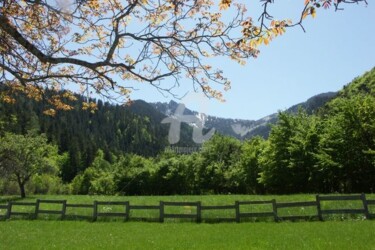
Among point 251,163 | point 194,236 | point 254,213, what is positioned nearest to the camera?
point 194,236

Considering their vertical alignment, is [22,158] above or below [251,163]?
above

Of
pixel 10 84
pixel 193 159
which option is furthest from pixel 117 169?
pixel 10 84

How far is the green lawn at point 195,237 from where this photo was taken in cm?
1198

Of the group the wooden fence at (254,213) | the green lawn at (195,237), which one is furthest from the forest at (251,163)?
the wooden fence at (254,213)

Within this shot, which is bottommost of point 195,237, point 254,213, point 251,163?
point 195,237

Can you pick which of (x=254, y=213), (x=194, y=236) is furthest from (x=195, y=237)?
(x=254, y=213)

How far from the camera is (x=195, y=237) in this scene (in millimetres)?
14562

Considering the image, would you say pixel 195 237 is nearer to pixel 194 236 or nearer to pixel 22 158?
pixel 194 236

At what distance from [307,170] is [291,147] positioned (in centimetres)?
263

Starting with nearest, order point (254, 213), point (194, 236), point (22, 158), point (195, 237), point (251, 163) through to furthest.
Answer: point (195, 237)
point (194, 236)
point (254, 213)
point (22, 158)
point (251, 163)

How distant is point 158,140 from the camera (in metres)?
172

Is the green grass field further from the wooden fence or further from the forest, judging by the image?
the forest

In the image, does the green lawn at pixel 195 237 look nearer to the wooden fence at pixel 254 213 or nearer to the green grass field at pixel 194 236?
the green grass field at pixel 194 236

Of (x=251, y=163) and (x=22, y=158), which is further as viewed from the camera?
(x=251, y=163)
